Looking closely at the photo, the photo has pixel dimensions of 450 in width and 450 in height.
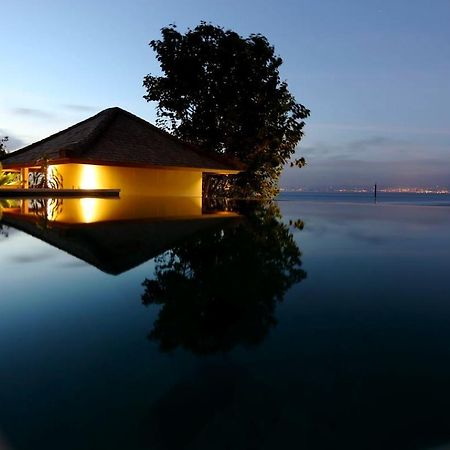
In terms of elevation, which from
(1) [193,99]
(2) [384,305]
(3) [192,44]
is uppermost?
(3) [192,44]

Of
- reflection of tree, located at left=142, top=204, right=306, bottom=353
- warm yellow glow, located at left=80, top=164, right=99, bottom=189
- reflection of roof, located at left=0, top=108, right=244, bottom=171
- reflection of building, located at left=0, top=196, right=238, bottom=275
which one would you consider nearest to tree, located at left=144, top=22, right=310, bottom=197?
reflection of roof, located at left=0, top=108, right=244, bottom=171

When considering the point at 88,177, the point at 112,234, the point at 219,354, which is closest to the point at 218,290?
the point at 219,354

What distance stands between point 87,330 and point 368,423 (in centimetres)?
181

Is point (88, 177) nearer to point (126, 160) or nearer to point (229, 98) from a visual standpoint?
point (126, 160)

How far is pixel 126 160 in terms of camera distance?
20328mm

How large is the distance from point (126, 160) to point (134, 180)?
2041mm

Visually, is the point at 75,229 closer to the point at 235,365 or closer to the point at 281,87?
the point at 235,365

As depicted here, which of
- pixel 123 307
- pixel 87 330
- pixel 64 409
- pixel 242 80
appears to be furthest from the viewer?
pixel 242 80

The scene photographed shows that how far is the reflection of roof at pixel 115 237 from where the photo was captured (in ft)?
17.2

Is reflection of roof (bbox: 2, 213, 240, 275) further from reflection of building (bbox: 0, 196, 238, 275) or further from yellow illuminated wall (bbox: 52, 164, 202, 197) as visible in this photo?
yellow illuminated wall (bbox: 52, 164, 202, 197)

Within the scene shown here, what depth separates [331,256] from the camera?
6.19 m

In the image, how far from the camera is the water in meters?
1.63

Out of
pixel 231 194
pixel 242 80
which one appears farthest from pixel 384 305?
pixel 231 194

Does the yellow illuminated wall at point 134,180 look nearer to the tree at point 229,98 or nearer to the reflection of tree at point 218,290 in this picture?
the tree at point 229,98
